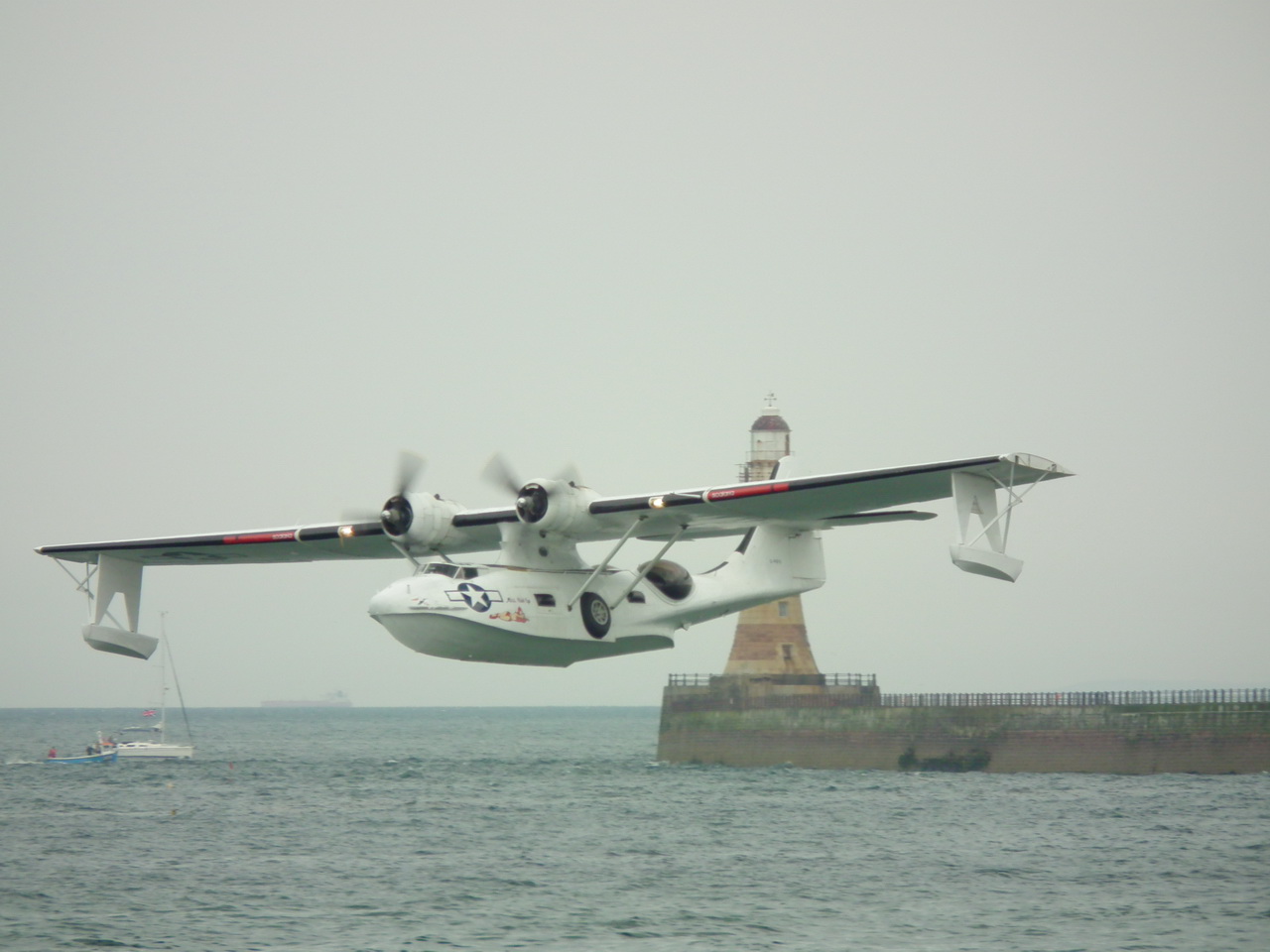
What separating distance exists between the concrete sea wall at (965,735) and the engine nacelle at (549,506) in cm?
2649

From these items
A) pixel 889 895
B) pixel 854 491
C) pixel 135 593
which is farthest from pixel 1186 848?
pixel 135 593

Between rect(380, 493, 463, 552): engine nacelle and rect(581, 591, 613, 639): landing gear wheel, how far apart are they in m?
2.92

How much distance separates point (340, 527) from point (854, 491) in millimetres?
9943

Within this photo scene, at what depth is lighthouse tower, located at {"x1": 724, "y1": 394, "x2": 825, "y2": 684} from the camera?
190 feet

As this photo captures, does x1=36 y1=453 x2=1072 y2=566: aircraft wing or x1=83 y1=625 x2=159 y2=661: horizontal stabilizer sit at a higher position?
x1=36 y1=453 x2=1072 y2=566: aircraft wing

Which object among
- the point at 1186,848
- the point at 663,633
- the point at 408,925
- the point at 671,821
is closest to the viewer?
the point at 408,925

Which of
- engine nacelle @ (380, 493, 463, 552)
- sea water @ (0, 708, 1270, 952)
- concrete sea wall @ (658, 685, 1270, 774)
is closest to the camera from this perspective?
sea water @ (0, 708, 1270, 952)

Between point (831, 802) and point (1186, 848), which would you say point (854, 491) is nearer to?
point (1186, 848)

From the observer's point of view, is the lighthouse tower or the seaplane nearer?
the seaplane

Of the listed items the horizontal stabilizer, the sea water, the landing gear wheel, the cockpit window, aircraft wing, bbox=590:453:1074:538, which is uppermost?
aircraft wing, bbox=590:453:1074:538

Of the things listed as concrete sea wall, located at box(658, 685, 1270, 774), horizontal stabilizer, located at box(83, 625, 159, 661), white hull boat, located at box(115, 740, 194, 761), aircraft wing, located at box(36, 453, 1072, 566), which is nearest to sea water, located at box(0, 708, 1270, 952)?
concrete sea wall, located at box(658, 685, 1270, 774)

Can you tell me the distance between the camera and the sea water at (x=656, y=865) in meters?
24.2

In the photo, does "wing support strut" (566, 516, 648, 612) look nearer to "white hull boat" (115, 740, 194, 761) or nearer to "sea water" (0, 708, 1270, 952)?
"sea water" (0, 708, 1270, 952)

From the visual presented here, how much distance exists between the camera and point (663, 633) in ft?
98.8
